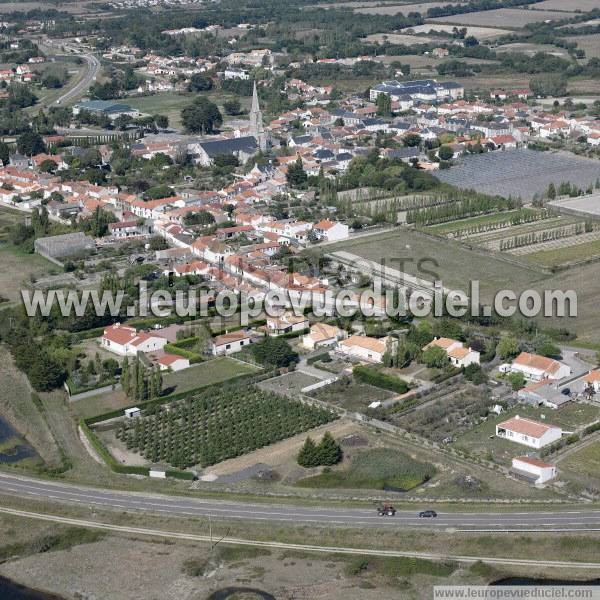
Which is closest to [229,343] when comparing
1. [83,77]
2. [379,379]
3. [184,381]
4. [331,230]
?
[184,381]

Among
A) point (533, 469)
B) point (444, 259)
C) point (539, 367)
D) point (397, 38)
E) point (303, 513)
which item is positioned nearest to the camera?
point (303, 513)

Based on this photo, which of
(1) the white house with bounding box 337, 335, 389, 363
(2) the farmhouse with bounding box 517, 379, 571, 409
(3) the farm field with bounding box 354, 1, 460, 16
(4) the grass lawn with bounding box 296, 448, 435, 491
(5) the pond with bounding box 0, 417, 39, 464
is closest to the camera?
(4) the grass lawn with bounding box 296, 448, 435, 491

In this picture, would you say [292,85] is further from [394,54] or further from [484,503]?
[484,503]

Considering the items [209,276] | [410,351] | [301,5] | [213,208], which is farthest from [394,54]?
[410,351]

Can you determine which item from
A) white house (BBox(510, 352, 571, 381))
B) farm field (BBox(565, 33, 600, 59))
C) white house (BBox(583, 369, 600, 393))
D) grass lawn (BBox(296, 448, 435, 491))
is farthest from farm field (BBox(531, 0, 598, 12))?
grass lawn (BBox(296, 448, 435, 491))

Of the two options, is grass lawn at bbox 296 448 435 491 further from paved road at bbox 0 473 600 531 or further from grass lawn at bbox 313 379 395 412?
grass lawn at bbox 313 379 395 412

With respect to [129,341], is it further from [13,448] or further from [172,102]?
[172,102]
